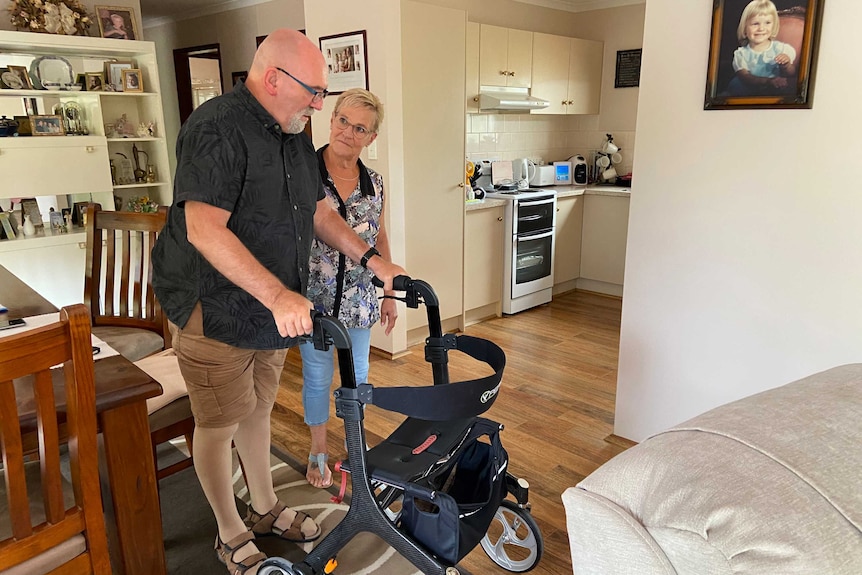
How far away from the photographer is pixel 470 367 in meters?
3.53

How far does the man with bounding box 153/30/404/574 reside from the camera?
1.41 metres

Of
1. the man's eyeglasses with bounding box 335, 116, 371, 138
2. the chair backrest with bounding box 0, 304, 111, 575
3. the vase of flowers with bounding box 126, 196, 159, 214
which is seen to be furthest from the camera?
the vase of flowers with bounding box 126, 196, 159, 214

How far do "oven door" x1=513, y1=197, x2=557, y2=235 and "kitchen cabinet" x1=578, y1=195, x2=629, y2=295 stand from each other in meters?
0.48

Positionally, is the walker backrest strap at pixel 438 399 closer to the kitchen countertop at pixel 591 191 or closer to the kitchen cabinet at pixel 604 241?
the kitchen countertop at pixel 591 191

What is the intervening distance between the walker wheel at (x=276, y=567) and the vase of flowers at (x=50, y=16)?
3.97 m

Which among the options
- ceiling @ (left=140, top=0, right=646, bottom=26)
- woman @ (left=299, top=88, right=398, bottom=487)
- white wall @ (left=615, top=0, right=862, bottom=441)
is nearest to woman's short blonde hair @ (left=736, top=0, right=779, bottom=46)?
white wall @ (left=615, top=0, right=862, bottom=441)

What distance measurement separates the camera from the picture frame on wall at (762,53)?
1936mm

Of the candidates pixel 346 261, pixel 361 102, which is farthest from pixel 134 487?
pixel 361 102

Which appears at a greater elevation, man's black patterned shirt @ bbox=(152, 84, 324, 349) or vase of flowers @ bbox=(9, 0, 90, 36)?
vase of flowers @ bbox=(9, 0, 90, 36)

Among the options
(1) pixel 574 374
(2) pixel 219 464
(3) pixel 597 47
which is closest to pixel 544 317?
(1) pixel 574 374

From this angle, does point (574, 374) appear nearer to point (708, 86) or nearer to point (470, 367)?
point (470, 367)

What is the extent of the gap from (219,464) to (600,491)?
1.24 meters

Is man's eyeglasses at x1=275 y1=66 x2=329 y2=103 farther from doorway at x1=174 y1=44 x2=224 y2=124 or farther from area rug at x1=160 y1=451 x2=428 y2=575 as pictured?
doorway at x1=174 y1=44 x2=224 y2=124

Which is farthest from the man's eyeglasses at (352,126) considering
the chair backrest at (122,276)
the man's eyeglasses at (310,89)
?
the chair backrest at (122,276)
